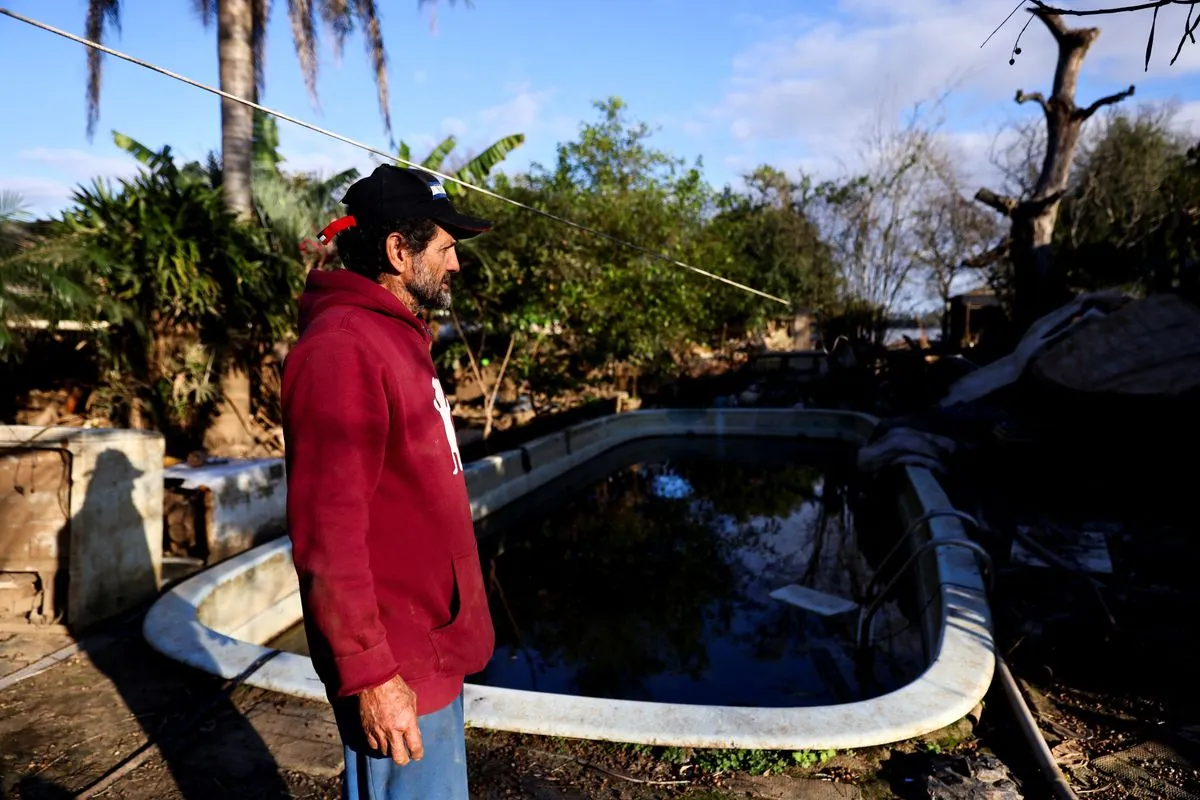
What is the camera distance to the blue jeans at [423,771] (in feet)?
5.68

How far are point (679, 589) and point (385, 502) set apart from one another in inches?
218

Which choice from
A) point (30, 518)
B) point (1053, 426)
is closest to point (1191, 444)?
Answer: point (1053, 426)

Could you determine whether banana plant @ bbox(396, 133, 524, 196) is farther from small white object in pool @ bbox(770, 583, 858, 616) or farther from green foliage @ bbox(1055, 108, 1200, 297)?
green foliage @ bbox(1055, 108, 1200, 297)

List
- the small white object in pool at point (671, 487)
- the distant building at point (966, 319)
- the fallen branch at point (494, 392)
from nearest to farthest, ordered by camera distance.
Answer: the small white object in pool at point (671, 487), the fallen branch at point (494, 392), the distant building at point (966, 319)

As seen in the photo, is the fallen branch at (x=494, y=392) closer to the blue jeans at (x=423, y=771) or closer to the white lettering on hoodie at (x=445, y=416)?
the white lettering on hoodie at (x=445, y=416)

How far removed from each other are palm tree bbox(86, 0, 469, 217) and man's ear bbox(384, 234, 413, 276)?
324 inches

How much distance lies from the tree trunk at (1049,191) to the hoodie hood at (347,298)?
1363 centimetres

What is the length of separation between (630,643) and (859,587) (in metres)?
2.40

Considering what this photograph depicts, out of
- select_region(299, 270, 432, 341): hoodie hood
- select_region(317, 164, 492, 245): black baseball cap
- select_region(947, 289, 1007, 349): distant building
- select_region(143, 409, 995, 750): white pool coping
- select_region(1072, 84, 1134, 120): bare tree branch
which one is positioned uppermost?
select_region(1072, 84, 1134, 120): bare tree branch

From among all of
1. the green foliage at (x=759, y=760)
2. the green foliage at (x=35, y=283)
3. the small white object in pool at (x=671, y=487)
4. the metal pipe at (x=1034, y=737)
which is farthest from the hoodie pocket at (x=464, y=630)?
the small white object in pool at (x=671, y=487)

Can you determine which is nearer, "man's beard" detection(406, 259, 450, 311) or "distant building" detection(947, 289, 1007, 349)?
"man's beard" detection(406, 259, 450, 311)

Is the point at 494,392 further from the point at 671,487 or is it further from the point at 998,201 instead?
the point at 998,201

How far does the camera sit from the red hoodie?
1576mm

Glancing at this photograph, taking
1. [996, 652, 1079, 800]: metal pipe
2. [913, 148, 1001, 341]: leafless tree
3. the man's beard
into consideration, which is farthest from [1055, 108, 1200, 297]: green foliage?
A: the man's beard
